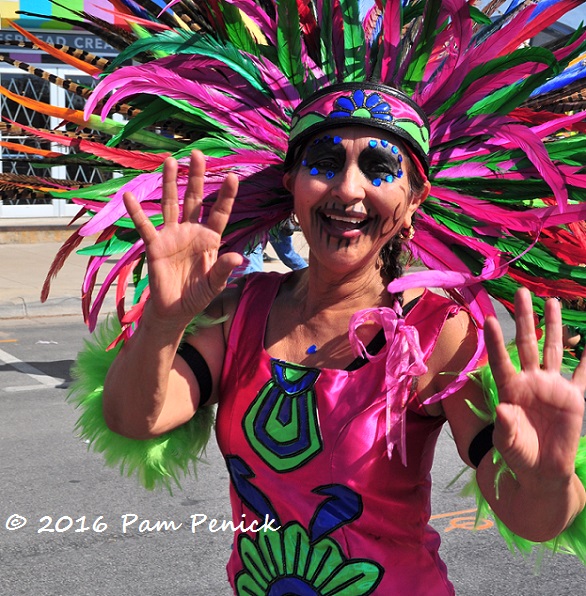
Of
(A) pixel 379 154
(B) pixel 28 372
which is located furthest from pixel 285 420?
(B) pixel 28 372

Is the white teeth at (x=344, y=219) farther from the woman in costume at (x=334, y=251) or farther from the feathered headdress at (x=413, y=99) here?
the feathered headdress at (x=413, y=99)

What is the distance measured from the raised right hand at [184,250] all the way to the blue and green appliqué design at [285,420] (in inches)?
12.8

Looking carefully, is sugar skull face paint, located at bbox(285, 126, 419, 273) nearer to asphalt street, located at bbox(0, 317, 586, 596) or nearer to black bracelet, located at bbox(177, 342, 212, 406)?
black bracelet, located at bbox(177, 342, 212, 406)

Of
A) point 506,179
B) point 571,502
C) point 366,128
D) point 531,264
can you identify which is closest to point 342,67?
point 366,128

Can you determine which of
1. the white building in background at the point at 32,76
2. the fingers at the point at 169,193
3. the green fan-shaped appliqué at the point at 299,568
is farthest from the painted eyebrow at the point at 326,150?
the white building in background at the point at 32,76

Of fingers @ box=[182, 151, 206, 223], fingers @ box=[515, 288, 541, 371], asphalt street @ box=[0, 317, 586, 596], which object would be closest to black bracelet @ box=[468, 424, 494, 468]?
fingers @ box=[515, 288, 541, 371]

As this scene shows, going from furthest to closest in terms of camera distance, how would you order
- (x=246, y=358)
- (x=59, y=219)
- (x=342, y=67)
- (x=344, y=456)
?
(x=59, y=219) < (x=342, y=67) < (x=246, y=358) < (x=344, y=456)

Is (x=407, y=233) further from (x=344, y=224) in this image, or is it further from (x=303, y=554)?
(x=303, y=554)

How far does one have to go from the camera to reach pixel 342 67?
2330 millimetres

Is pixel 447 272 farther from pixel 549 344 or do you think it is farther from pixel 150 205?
pixel 150 205

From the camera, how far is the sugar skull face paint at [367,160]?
2.08 meters

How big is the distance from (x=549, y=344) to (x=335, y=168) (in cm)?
63

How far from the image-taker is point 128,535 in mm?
4512

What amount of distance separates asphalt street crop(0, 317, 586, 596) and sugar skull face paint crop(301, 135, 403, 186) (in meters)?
1.93
